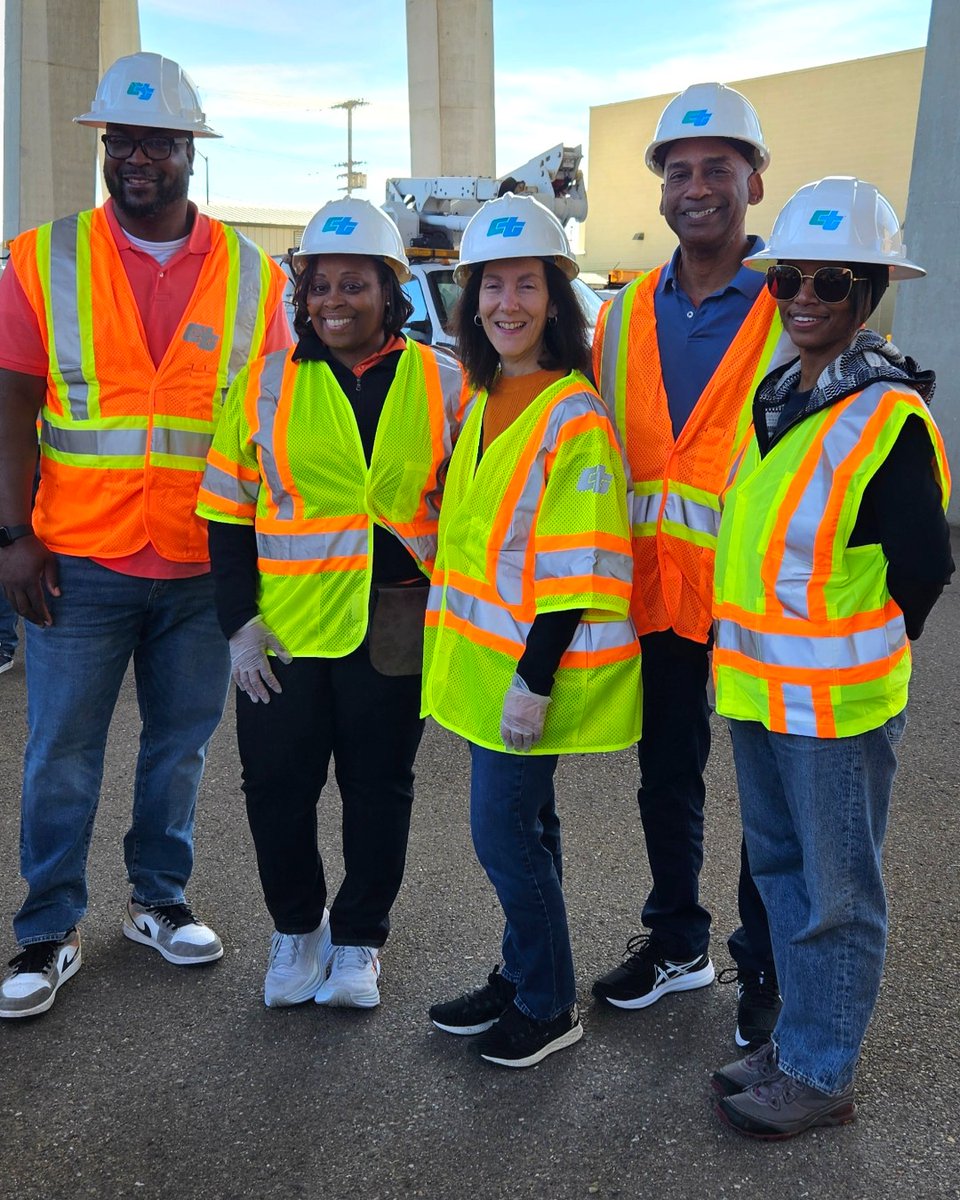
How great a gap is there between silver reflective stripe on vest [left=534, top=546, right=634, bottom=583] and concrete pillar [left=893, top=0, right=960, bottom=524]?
8641 mm

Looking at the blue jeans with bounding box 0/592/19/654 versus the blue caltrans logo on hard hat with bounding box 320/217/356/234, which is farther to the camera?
the blue jeans with bounding box 0/592/19/654

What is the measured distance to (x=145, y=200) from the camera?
10.2 feet

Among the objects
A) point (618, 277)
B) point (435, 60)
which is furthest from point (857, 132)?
point (618, 277)

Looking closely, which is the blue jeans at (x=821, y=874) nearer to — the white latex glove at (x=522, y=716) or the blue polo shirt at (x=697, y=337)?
the white latex glove at (x=522, y=716)

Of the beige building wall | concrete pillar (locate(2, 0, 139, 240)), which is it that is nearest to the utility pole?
the beige building wall

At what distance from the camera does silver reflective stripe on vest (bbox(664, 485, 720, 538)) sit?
9.53ft

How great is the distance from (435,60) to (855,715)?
21.3 m

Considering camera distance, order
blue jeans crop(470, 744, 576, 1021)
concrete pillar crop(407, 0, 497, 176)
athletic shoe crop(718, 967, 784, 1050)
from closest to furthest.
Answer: blue jeans crop(470, 744, 576, 1021), athletic shoe crop(718, 967, 784, 1050), concrete pillar crop(407, 0, 497, 176)

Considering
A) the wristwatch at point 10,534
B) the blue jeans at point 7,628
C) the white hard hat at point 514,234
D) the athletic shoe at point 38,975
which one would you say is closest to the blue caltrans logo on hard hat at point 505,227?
the white hard hat at point 514,234

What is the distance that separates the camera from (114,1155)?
2.61 meters

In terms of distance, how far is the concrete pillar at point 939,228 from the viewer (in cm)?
1020

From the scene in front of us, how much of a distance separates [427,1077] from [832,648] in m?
1.50

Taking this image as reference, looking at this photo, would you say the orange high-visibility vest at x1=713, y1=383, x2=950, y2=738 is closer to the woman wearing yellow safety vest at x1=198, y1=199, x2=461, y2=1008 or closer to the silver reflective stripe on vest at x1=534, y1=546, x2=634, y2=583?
the silver reflective stripe on vest at x1=534, y1=546, x2=634, y2=583

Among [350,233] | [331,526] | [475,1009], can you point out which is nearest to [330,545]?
[331,526]
